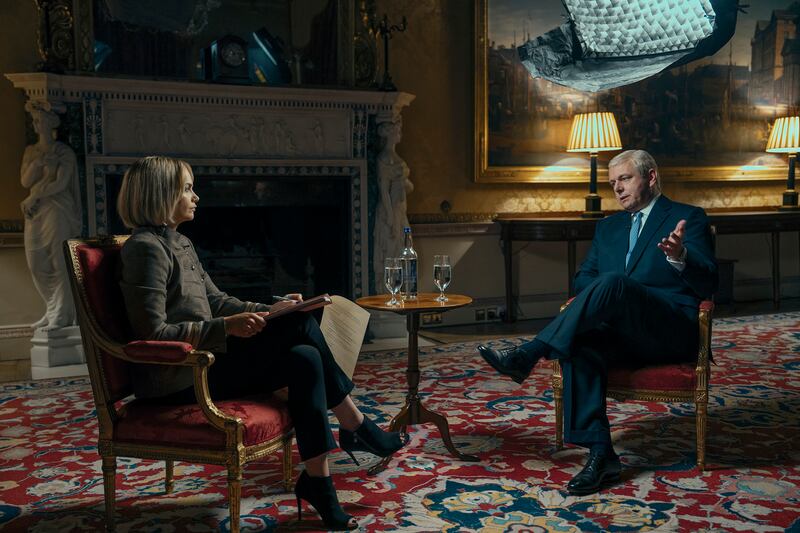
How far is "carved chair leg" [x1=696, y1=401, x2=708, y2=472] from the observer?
2.84 metres

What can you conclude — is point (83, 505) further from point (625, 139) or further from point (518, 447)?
point (625, 139)

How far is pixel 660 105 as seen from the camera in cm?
681

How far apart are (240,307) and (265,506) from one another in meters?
0.65

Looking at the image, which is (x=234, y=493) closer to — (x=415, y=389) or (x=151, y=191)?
(x=151, y=191)

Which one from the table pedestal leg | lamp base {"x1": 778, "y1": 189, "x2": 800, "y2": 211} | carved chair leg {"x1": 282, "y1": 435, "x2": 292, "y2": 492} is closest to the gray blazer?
carved chair leg {"x1": 282, "y1": 435, "x2": 292, "y2": 492}

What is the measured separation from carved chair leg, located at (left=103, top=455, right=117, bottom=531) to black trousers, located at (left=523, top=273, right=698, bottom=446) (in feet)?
4.86

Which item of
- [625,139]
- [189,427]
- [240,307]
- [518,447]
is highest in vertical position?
[625,139]

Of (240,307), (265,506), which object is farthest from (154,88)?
(265,506)

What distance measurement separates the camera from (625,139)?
672 cm

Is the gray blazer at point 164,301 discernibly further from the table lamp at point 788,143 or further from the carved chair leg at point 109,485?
the table lamp at point 788,143

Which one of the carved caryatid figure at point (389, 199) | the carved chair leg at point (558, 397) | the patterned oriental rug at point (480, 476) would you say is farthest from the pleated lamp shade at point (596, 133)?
the carved chair leg at point (558, 397)

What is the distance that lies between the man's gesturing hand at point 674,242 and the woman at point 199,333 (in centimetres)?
124

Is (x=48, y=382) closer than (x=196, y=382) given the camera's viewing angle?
No

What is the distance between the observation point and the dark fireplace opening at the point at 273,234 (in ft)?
17.6
